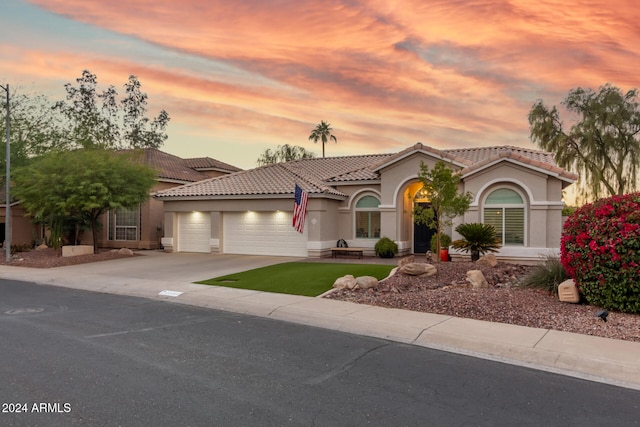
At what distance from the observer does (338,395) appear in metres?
5.18

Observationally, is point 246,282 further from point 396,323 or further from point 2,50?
point 2,50

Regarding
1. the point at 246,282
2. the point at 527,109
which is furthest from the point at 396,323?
the point at 527,109

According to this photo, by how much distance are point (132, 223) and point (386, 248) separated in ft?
51.8

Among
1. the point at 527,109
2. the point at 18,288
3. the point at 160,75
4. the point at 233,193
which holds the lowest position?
the point at 18,288

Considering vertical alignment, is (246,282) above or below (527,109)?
below

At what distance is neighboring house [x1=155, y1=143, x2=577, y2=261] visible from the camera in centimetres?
1775

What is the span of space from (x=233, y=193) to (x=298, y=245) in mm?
4345

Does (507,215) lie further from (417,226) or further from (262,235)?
(262,235)

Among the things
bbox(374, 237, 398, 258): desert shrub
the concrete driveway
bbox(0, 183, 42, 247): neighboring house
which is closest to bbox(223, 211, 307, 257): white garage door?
the concrete driveway

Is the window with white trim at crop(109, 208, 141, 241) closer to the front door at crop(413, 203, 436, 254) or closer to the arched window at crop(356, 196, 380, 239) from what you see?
the arched window at crop(356, 196, 380, 239)

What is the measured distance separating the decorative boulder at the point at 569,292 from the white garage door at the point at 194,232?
706 inches

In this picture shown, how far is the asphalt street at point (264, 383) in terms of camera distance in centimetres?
461

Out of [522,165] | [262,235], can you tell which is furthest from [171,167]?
[522,165]

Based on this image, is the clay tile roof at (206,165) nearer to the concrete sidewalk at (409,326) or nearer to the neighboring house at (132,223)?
the neighboring house at (132,223)
